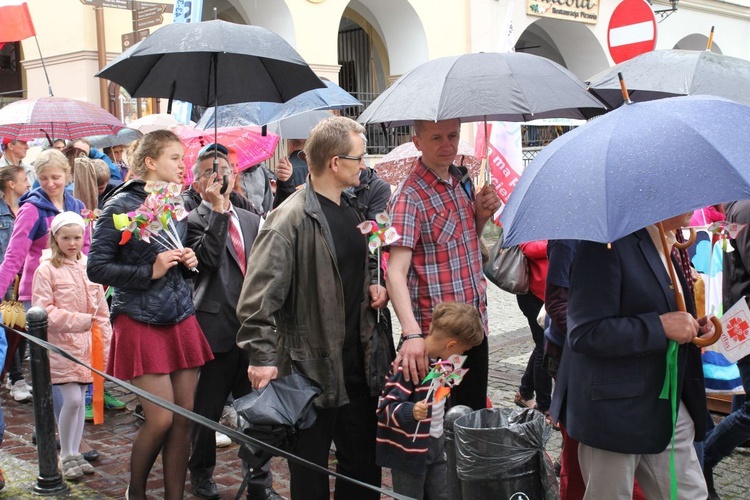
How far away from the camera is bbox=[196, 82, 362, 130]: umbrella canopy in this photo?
6285 millimetres

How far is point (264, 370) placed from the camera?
356cm

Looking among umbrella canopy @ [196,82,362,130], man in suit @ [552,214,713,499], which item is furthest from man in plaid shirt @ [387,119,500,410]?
umbrella canopy @ [196,82,362,130]

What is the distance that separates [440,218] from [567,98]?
Result: 0.79 meters

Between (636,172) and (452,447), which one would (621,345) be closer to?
(636,172)

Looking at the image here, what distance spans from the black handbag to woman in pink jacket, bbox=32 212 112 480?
8.48 ft

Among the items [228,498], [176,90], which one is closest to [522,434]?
[228,498]

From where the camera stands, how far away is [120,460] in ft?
18.4

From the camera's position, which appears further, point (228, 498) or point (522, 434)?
point (228, 498)

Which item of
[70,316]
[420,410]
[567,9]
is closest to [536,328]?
[420,410]

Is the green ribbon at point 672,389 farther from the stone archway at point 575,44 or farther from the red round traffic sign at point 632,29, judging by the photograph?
the stone archway at point 575,44

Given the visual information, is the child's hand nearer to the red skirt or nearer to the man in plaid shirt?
the man in plaid shirt

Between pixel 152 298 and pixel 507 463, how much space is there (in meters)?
2.01

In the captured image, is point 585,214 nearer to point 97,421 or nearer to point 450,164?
point 450,164

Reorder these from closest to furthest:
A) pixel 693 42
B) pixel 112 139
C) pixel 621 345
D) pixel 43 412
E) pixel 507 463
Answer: pixel 621 345
pixel 507 463
pixel 43 412
pixel 112 139
pixel 693 42
